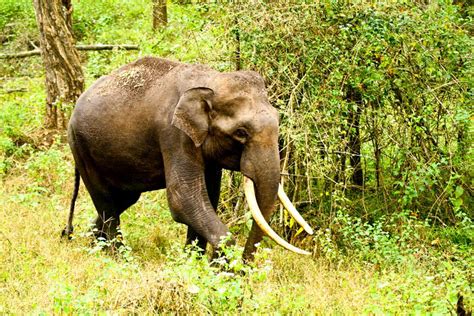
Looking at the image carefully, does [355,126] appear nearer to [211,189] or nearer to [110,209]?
[211,189]

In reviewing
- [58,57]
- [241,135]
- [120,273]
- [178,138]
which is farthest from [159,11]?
[120,273]

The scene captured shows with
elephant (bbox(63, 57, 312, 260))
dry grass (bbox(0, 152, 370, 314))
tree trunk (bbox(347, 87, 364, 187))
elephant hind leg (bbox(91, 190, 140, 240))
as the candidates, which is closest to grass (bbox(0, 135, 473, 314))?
dry grass (bbox(0, 152, 370, 314))

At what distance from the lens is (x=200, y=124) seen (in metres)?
7.07

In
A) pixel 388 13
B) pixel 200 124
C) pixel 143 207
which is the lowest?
pixel 143 207

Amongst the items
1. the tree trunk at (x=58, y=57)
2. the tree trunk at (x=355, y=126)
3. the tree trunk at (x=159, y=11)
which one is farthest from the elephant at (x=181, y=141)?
the tree trunk at (x=159, y=11)

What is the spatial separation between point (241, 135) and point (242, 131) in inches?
1.5

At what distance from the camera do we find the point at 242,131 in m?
6.93

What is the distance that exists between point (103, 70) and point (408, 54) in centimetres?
613

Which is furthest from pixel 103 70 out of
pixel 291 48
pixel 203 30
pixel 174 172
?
pixel 174 172

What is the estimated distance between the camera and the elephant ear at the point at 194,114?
7.07m

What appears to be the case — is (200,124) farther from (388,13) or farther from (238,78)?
(388,13)

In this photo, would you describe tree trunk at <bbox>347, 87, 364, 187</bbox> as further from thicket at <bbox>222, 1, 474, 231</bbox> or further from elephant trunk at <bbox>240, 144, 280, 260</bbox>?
elephant trunk at <bbox>240, 144, 280, 260</bbox>

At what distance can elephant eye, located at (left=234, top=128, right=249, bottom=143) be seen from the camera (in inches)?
272

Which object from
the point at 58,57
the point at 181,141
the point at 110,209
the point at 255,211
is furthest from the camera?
the point at 58,57
